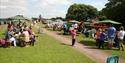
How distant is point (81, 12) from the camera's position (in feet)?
276

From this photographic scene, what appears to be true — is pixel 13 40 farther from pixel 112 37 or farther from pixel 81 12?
pixel 81 12

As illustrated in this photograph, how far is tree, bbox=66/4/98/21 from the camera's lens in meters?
80.4

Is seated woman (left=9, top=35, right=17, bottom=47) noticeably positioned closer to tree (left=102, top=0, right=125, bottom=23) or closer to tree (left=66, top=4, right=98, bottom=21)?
tree (left=102, top=0, right=125, bottom=23)

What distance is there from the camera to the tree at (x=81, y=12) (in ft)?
264

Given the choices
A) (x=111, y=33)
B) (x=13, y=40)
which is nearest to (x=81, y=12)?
(x=111, y=33)

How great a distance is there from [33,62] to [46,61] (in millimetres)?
721

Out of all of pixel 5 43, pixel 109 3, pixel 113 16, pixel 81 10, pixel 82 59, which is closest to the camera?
pixel 82 59

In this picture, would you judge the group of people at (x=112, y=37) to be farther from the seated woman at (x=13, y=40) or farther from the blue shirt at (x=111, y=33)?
the seated woman at (x=13, y=40)

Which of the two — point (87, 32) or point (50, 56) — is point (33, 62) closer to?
point (50, 56)

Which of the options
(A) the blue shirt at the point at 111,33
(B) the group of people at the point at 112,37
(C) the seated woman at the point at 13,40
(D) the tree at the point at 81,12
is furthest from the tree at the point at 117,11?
(D) the tree at the point at 81,12

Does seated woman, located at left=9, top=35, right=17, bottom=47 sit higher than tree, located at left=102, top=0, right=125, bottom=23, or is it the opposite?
tree, located at left=102, top=0, right=125, bottom=23

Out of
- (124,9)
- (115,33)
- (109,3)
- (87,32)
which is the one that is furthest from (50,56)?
(109,3)

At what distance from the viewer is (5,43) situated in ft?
66.6

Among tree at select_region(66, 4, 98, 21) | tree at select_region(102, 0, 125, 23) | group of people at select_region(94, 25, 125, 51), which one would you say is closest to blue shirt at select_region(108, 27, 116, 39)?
group of people at select_region(94, 25, 125, 51)
